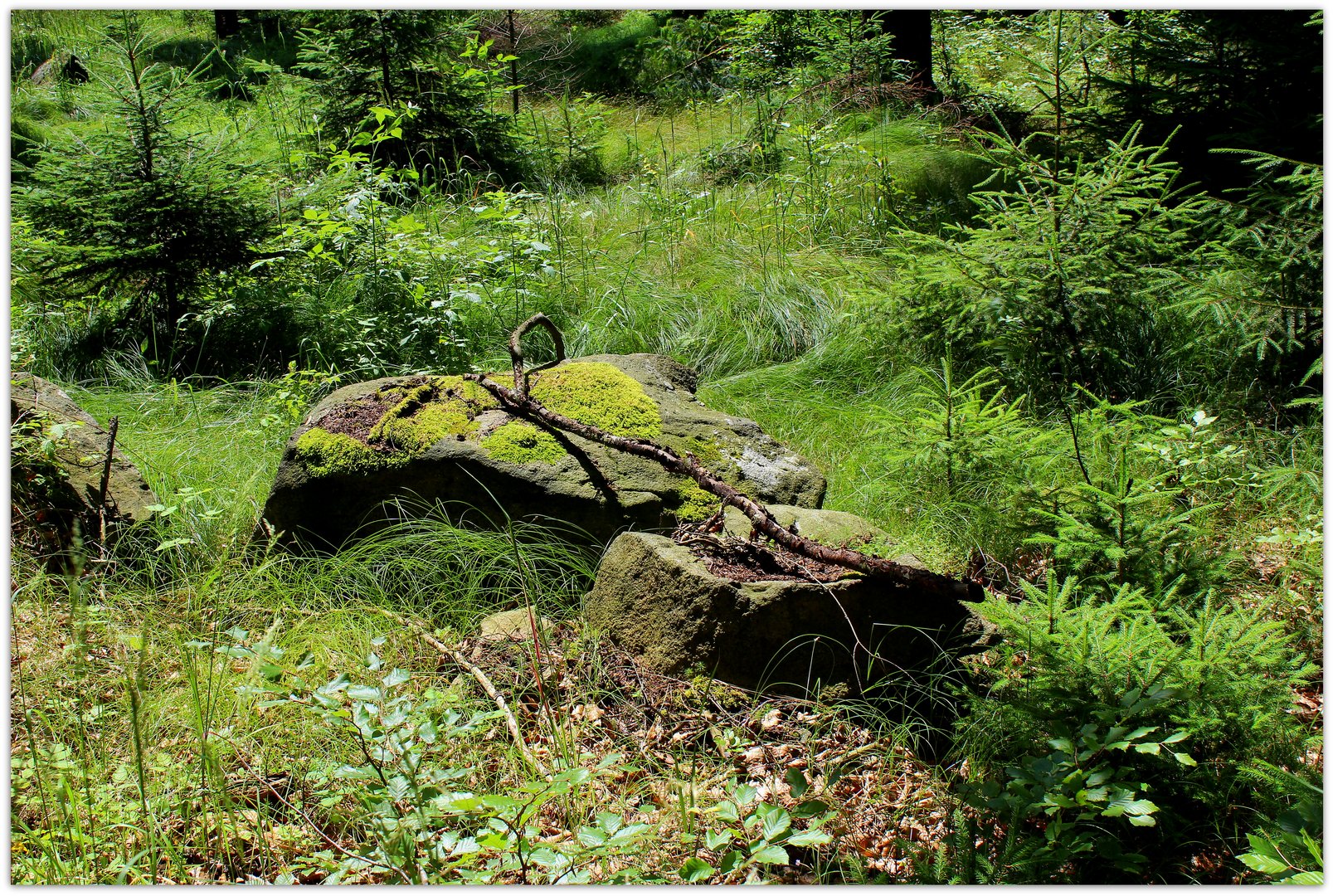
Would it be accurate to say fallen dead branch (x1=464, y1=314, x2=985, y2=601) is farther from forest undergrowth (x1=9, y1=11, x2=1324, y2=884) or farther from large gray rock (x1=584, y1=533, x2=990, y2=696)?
forest undergrowth (x1=9, y1=11, x2=1324, y2=884)

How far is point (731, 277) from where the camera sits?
19.1 feet

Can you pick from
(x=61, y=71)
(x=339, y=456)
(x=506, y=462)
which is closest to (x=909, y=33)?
(x=506, y=462)

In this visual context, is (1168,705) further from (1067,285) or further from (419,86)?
(419,86)

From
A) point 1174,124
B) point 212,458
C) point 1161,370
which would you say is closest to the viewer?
point 212,458

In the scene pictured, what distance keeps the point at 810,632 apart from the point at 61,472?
2.96m

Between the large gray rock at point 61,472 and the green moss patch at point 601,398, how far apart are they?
1.67 m

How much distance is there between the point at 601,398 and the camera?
3.80 metres

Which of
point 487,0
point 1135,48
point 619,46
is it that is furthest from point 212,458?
point 619,46

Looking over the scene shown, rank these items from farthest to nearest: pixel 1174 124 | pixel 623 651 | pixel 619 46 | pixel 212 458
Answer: pixel 619 46 < pixel 1174 124 < pixel 212 458 < pixel 623 651

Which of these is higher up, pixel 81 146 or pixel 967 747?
pixel 81 146

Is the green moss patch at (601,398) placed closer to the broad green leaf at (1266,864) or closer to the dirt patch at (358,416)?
the dirt patch at (358,416)

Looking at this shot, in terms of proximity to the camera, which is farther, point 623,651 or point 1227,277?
point 1227,277

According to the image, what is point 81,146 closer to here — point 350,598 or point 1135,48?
point 350,598

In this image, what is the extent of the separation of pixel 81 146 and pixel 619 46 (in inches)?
351
